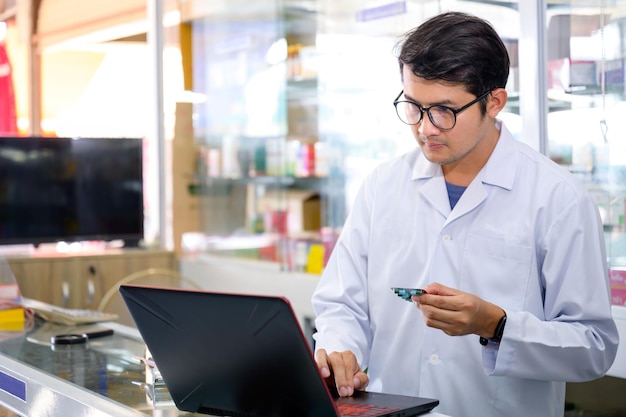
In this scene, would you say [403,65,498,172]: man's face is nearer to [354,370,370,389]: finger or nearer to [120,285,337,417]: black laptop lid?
[354,370,370,389]: finger

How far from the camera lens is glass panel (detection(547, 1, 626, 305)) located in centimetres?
280

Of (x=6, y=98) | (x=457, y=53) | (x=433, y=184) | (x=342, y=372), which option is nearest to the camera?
(x=342, y=372)

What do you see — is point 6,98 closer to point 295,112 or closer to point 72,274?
point 72,274

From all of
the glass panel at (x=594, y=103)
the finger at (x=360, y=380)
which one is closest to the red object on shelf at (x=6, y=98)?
the glass panel at (x=594, y=103)

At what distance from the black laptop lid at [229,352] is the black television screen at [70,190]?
10.5 feet

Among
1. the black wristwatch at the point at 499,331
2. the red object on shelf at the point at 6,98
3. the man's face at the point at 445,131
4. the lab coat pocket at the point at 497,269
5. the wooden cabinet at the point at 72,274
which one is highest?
the red object on shelf at the point at 6,98

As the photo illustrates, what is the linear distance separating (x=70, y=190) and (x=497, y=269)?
321cm

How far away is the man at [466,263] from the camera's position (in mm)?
1825

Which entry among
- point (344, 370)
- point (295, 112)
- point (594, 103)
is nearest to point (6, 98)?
point (295, 112)

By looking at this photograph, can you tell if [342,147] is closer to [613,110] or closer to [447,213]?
[613,110]

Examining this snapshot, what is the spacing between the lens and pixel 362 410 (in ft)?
5.06

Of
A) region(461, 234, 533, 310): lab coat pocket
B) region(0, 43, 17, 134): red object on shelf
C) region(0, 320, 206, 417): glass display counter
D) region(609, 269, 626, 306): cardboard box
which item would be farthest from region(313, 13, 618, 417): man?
region(0, 43, 17, 134): red object on shelf

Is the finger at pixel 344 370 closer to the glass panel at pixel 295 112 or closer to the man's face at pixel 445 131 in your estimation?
the man's face at pixel 445 131

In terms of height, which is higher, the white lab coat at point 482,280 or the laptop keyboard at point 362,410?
the white lab coat at point 482,280
